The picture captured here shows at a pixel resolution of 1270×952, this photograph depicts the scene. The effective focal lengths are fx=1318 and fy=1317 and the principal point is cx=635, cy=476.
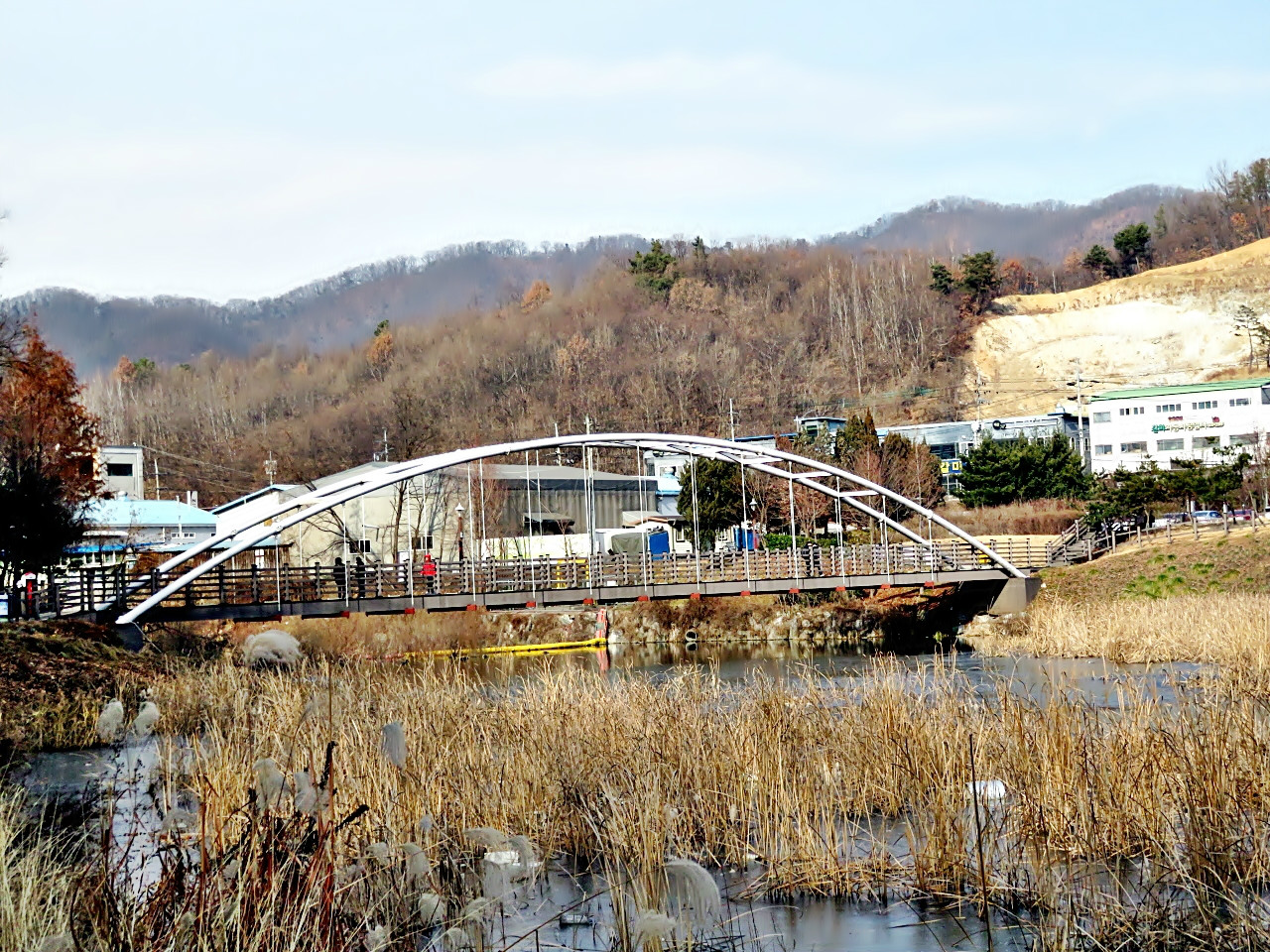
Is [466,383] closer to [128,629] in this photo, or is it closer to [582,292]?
[582,292]

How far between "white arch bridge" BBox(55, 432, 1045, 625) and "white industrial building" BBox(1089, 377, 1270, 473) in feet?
118

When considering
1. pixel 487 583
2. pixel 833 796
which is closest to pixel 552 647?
pixel 487 583

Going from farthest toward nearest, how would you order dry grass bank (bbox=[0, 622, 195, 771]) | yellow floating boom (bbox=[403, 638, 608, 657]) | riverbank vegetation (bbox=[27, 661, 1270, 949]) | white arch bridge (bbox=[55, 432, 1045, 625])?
yellow floating boom (bbox=[403, 638, 608, 657]) < white arch bridge (bbox=[55, 432, 1045, 625]) < dry grass bank (bbox=[0, 622, 195, 771]) < riverbank vegetation (bbox=[27, 661, 1270, 949])

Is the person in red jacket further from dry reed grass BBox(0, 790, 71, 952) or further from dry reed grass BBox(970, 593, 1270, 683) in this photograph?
dry reed grass BBox(0, 790, 71, 952)

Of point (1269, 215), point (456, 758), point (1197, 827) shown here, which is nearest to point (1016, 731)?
point (1197, 827)

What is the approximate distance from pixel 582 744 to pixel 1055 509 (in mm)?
46040

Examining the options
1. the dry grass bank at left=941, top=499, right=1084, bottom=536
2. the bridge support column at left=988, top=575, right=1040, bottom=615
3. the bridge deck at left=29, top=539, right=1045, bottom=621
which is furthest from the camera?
the dry grass bank at left=941, top=499, right=1084, bottom=536

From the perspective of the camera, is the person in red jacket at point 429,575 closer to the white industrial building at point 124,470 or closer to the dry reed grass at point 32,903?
the dry reed grass at point 32,903

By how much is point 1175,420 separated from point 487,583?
54.0 meters

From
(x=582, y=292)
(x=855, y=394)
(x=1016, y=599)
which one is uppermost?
(x=582, y=292)

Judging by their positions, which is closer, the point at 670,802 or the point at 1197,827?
the point at 1197,827

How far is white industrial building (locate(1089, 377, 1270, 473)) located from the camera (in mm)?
71312

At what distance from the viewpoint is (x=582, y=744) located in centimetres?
1148

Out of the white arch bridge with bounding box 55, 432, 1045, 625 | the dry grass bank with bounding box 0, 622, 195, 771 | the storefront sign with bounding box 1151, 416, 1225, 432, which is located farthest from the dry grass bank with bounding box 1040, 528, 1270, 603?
the storefront sign with bounding box 1151, 416, 1225, 432
